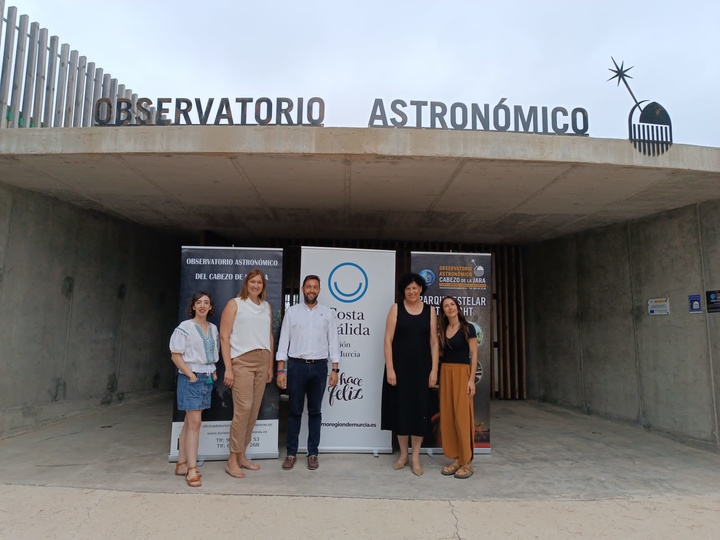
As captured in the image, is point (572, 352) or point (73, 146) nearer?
point (73, 146)

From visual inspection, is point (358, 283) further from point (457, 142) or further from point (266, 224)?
point (266, 224)

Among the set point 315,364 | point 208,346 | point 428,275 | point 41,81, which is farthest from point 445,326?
point 41,81

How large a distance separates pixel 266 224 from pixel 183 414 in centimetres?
327

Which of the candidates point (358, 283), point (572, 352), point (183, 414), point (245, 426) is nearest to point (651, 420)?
point (572, 352)

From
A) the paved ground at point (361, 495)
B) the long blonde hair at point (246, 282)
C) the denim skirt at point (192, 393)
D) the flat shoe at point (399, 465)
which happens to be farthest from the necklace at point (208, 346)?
the flat shoe at point (399, 465)

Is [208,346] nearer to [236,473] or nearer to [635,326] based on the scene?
[236,473]

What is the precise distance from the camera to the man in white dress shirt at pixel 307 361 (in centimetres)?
382

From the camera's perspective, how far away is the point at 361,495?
326 centimetres

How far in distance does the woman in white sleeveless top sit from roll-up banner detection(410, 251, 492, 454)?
5.15 feet

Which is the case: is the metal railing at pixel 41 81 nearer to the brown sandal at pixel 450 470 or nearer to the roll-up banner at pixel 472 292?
the roll-up banner at pixel 472 292

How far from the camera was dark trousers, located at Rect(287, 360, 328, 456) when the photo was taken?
3814 mm

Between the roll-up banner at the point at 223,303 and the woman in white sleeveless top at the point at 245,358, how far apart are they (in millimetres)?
242

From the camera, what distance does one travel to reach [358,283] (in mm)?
4387

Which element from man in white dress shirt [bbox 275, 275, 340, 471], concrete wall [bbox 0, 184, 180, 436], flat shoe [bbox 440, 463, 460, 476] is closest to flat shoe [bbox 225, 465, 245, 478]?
man in white dress shirt [bbox 275, 275, 340, 471]
